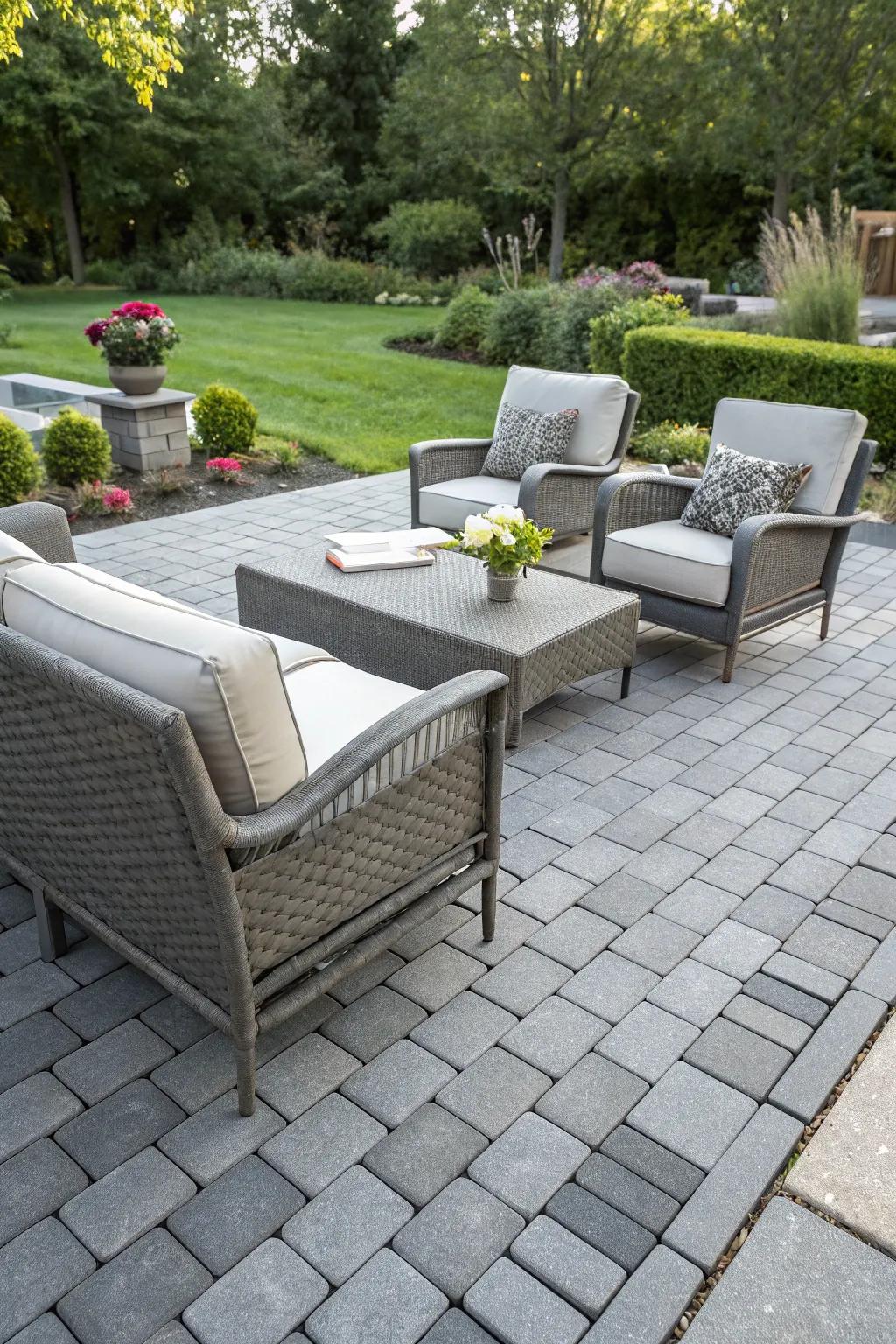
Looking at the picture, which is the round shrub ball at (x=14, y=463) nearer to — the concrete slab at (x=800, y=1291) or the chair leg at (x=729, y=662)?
the chair leg at (x=729, y=662)

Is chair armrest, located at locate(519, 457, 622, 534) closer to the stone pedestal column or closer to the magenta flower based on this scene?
the magenta flower

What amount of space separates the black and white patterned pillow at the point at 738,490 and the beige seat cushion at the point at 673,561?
0.07 m

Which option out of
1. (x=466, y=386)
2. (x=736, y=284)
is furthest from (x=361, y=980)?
(x=736, y=284)

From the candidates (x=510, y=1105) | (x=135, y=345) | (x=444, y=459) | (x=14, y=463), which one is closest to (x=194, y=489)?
(x=135, y=345)

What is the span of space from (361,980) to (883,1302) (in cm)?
122

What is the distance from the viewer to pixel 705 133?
16.0 meters

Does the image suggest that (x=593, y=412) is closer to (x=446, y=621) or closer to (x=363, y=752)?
(x=446, y=621)

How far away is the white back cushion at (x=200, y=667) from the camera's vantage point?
5.71 feet

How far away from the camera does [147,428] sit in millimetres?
6980

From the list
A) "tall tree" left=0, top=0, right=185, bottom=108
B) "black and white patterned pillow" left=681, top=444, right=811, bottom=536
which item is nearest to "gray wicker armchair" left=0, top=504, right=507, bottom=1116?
"black and white patterned pillow" left=681, top=444, right=811, bottom=536

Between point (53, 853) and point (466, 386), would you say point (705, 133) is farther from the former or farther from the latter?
point (53, 853)

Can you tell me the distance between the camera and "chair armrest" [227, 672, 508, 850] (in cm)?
182

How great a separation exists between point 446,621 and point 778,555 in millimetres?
1504

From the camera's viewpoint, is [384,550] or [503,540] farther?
[384,550]
